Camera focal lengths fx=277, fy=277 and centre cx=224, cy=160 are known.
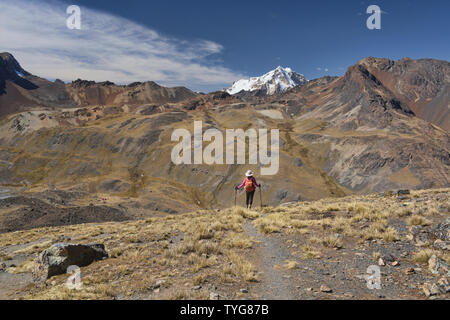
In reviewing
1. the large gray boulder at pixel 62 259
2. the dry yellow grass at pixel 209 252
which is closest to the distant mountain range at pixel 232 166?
the dry yellow grass at pixel 209 252

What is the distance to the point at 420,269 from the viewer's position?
786 centimetres

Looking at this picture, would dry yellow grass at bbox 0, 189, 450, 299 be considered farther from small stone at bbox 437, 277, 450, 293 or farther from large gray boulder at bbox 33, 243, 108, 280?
small stone at bbox 437, 277, 450, 293

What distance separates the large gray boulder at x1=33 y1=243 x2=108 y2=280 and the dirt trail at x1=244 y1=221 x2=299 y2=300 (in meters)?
6.03

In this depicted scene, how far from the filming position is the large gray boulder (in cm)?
946

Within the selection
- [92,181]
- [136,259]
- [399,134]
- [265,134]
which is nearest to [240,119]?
[265,134]

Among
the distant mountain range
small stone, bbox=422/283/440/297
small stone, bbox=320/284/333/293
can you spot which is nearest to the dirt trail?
small stone, bbox=320/284/333/293

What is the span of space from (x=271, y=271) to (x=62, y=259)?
712 centimetres

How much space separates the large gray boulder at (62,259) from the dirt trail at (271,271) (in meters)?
6.03

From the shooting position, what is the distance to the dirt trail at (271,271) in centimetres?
691

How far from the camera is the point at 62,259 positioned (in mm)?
9562

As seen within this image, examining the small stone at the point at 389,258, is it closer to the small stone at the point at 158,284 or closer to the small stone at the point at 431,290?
the small stone at the point at 431,290
